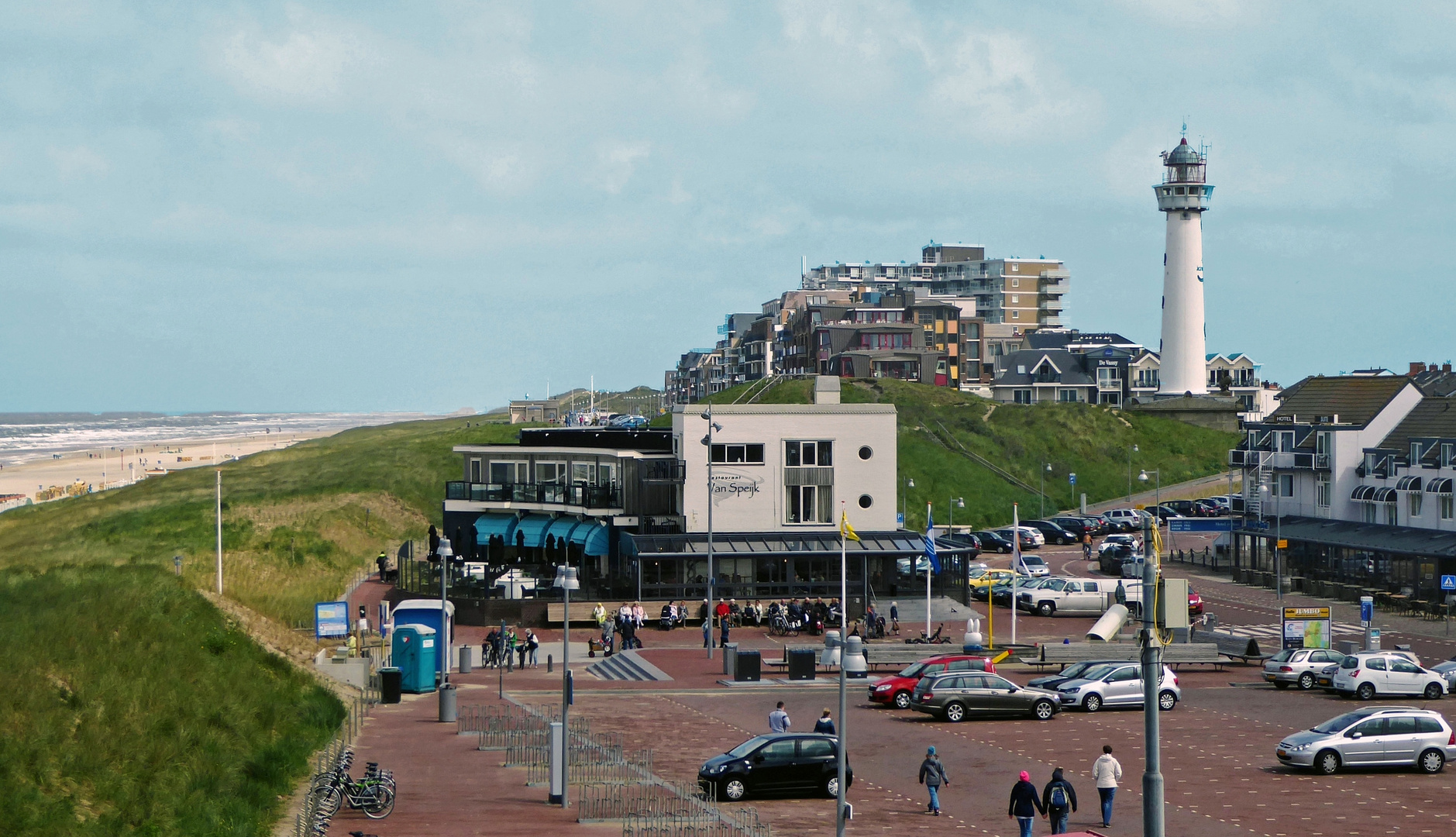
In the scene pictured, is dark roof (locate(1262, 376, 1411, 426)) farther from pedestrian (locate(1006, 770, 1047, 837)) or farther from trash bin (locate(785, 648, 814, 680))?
pedestrian (locate(1006, 770, 1047, 837))

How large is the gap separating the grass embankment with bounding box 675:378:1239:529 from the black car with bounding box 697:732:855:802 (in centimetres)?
7208

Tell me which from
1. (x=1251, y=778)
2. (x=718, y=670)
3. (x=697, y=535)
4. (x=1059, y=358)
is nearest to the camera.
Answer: (x=1251, y=778)

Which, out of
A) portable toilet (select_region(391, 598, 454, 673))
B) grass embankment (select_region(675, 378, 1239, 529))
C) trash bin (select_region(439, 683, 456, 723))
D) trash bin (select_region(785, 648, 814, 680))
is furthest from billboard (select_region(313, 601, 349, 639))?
grass embankment (select_region(675, 378, 1239, 529))

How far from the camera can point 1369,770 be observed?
111ft

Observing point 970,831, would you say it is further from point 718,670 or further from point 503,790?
point 718,670

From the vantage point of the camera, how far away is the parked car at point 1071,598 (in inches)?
2589

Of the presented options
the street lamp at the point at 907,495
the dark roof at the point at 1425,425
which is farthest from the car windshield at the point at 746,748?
the street lamp at the point at 907,495

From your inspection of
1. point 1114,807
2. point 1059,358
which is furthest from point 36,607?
point 1059,358

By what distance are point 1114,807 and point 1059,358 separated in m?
131

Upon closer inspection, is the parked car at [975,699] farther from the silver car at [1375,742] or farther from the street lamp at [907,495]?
the street lamp at [907,495]

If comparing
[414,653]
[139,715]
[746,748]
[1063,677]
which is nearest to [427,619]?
[414,653]

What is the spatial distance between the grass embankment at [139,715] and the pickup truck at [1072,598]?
114 feet

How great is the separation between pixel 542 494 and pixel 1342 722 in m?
44.1

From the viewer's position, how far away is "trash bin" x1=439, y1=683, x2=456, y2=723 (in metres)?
39.3
